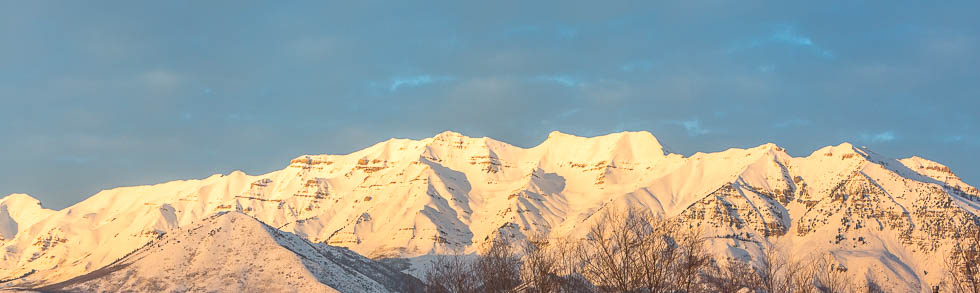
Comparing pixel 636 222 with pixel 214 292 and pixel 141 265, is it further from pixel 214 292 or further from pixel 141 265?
pixel 141 265

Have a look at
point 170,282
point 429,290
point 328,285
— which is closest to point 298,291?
point 328,285

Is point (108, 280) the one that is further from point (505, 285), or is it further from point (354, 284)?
point (505, 285)

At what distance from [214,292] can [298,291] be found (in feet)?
47.3

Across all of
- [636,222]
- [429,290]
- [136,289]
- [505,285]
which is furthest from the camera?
[136,289]

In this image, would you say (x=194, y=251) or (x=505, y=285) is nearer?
(x=505, y=285)

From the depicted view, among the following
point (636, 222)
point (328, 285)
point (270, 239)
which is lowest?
point (636, 222)

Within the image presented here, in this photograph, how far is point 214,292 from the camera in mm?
160875

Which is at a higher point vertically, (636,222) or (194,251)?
(194,251)

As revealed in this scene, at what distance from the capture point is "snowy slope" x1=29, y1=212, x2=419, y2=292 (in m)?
164

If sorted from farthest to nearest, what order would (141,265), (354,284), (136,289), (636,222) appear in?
(354,284)
(141,265)
(136,289)
(636,222)

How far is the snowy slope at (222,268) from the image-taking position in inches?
6462

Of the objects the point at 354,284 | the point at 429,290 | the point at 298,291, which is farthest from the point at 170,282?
the point at 429,290

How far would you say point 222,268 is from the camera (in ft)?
568

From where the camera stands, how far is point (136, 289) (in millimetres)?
160375
